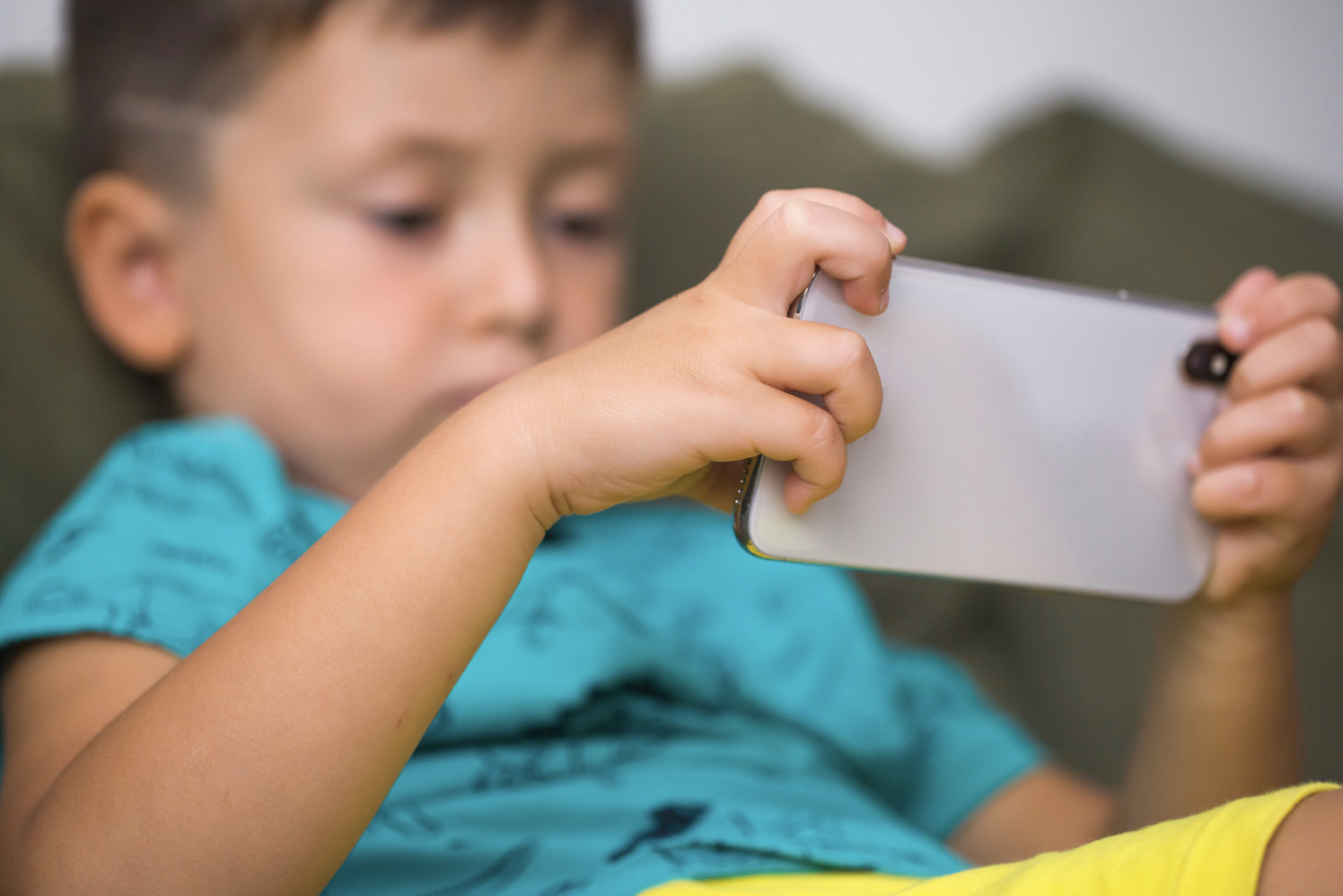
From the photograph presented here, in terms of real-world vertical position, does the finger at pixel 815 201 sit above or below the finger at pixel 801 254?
above

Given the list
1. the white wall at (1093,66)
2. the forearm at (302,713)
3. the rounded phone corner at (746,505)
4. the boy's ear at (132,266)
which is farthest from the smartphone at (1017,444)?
the white wall at (1093,66)

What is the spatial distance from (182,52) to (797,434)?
0.54m

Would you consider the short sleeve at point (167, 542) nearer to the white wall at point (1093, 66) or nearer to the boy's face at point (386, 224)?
the boy's face at point (386, 224)

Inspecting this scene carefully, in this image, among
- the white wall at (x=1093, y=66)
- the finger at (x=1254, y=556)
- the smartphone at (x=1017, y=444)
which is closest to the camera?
the smartphone at (x=1017, y=444)

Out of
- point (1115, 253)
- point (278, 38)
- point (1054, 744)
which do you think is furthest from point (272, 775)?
point (1115, 253)

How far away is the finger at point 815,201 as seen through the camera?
35 cm

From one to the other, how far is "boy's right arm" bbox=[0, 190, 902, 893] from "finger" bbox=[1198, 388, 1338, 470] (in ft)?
0.73

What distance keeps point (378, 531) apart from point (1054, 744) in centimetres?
66

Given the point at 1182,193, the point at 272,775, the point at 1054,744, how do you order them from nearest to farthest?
the point at 272,775 → the point at 1054,744 → the point at 1182,193

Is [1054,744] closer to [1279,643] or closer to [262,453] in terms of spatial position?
[1279,643]

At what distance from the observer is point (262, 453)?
0.57m

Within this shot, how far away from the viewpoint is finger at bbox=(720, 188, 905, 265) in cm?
35

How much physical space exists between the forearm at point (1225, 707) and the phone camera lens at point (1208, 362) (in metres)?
0.12

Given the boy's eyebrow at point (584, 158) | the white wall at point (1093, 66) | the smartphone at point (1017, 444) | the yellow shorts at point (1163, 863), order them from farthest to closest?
the white wall at point (1093, 66), the boy's eyebrow at point (584, 158), the smartphone at point (1017, 444), the yellow shorts at point (1163, 863)
